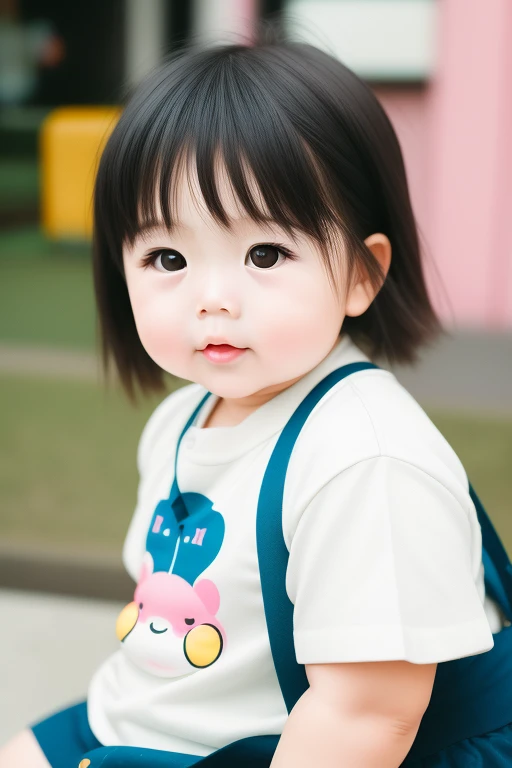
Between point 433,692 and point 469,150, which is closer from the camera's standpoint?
point 433,692

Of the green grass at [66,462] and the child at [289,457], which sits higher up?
the child at [289,457]

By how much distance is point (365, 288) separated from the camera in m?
0.77

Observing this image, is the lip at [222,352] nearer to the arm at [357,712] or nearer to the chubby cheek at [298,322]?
the chubby cheek at [298,322]

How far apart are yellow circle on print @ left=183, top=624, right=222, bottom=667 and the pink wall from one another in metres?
2.71

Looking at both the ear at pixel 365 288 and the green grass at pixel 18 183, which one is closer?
the ear at pixel 365 288

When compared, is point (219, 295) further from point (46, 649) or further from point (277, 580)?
point (46, 649)

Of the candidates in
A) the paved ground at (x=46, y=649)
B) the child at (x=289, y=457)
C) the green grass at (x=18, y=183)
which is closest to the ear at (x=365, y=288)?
the child at (x=289, y=457)

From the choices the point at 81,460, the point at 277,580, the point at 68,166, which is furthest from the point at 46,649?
the point at 68,166

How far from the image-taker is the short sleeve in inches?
24.2

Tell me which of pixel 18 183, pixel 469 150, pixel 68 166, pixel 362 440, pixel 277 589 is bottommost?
pixel 18 183

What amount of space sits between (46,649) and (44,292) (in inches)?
112

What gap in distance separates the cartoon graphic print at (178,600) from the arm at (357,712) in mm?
124

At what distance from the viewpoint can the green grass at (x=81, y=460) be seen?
1.76 m

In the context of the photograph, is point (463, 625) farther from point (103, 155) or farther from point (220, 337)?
point (103, 155)
